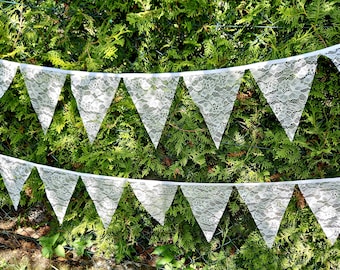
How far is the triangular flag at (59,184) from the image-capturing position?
2453 millimetres

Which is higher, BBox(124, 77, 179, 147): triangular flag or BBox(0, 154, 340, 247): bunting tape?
BBox(124, 77, 179, 147): triangular flag

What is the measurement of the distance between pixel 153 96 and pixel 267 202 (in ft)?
3.06

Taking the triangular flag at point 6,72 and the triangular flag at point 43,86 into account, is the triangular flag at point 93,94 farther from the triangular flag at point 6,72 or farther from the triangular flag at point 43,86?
the triangular flag at point 6,72

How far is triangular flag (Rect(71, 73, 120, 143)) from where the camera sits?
2.05 meters

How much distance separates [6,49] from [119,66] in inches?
27.8

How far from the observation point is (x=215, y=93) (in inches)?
77.7

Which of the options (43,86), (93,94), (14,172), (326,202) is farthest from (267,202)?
(14,172)

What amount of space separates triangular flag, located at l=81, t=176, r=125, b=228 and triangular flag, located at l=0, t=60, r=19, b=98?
688 mm

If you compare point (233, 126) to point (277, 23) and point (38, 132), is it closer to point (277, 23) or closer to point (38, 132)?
point (277, 23)

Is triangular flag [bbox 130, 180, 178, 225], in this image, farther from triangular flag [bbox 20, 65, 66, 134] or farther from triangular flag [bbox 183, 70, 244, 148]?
triangular flag [bbox 20, 65, 66, 134]

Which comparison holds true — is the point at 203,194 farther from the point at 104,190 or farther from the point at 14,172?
the point at 14,172

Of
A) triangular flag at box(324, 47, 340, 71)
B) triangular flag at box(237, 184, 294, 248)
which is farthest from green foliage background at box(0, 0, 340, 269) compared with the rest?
triangular flag at box(324, 47, 340, 71)

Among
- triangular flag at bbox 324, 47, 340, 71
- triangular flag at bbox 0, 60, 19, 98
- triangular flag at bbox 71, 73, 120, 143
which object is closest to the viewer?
triangular flag at bbox 324, 47, 340, 71

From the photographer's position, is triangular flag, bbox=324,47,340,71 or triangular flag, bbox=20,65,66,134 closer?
triangular flag, bbox=324,47,340,71
